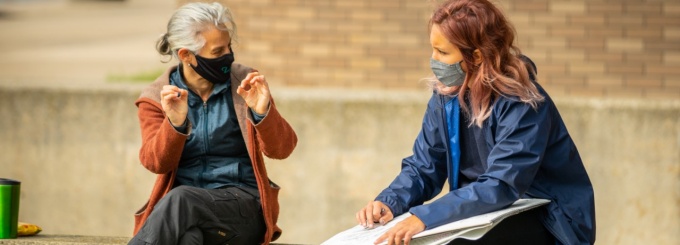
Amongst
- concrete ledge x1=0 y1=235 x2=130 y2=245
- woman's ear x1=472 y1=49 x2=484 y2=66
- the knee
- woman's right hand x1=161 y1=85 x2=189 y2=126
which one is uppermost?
woman's ear x1=472 y1=49 x2=484 y2=66

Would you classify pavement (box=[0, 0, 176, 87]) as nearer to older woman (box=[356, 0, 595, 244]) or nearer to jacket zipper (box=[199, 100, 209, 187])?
jacket zipper (box=[199, 100, 209, 187])

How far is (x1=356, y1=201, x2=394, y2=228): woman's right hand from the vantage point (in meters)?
3.97

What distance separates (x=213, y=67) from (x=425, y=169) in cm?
94

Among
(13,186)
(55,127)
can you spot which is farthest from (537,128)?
(55,127)

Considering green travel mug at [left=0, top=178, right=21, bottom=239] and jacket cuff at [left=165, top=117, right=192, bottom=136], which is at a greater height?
jacket cuff at [left=165, top=117, right=192, bottom=136]

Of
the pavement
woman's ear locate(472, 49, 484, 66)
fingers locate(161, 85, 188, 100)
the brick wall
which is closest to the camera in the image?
woman's ear locate(472, 49, 484, 66)

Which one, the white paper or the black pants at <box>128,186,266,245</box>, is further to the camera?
the black pants at <box>128,186,266,245</box>

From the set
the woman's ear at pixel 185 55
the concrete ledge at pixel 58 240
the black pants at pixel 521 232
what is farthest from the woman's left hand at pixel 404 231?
the concrete ledge at pixel 58 240

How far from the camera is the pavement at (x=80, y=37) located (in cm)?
877

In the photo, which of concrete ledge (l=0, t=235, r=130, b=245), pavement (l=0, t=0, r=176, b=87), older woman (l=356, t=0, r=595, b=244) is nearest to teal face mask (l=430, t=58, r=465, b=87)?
older woman (l=356, t=0, r=595, b=244)

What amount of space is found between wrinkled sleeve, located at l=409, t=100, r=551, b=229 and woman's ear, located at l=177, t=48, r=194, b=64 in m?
1.24

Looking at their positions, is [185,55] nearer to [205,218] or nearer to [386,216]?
[205,218]

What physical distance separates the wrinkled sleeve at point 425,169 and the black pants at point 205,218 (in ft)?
1.97

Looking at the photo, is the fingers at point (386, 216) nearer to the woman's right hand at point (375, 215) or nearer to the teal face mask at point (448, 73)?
the woman's right hand at point (375, 215)
